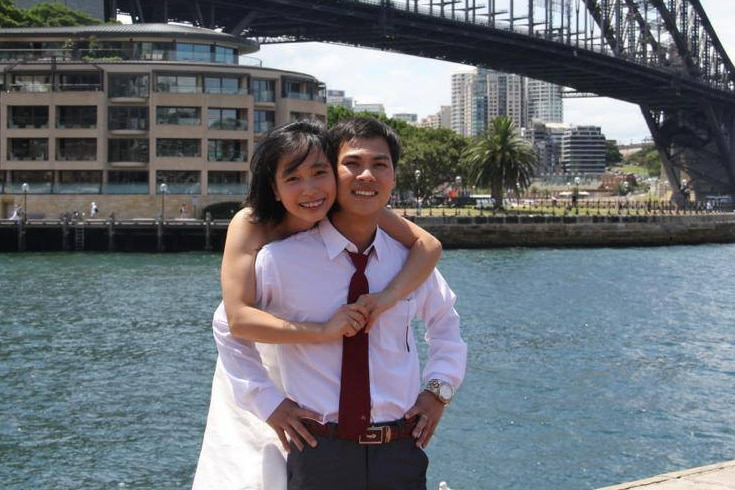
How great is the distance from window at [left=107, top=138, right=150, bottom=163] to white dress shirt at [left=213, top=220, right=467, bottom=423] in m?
62.1

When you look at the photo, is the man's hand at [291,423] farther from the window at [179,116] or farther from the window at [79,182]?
the window at [79,182]

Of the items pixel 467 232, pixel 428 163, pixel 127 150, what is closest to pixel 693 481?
pixel 467 232

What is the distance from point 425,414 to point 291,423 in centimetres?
54

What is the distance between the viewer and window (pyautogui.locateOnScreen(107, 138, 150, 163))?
6462 cm

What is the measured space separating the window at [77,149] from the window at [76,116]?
855 mm

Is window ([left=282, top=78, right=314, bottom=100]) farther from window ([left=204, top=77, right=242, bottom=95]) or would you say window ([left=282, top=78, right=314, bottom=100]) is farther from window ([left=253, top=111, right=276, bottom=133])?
window ([left=204, top=77, right=242, bottom=95])

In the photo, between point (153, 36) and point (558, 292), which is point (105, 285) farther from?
point (153, 36)

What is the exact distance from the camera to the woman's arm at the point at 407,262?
13.0ft

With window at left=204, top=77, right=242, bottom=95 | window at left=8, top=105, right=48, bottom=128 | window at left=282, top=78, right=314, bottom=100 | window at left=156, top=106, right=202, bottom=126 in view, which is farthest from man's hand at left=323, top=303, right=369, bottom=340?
window at left=282, top=78, right=314, bottom=100

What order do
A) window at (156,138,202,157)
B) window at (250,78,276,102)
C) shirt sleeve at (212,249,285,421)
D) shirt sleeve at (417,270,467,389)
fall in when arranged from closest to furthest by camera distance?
shirt sleeve at (212,249,285,421) → shirt sleeve at (417,270,467,389) → window at (156,138,202,157) → window at (250,78,276,102)

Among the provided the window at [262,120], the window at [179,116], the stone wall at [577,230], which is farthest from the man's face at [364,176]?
the window at [262,120]

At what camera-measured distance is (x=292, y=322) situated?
3.98m

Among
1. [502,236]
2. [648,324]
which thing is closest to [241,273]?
[648,324]

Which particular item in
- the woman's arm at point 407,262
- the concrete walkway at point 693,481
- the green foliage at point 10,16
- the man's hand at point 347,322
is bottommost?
the concrete walkway at point 693,481
